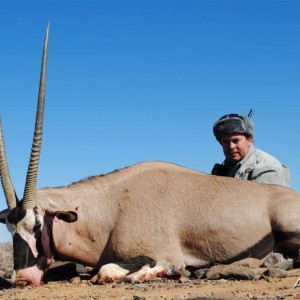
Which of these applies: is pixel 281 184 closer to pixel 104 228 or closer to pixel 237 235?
pixel 237 235

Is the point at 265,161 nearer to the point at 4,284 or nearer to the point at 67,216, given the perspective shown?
the point at 67,216

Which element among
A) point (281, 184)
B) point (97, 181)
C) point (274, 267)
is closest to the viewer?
point (274, 267)

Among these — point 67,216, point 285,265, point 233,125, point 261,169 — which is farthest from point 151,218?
point 233,125

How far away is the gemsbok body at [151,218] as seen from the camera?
833 centimetres

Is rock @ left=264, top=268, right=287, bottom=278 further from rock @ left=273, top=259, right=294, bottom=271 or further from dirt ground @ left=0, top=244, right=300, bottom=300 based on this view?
rock @ left=273, top=259, right=294, bottom=271

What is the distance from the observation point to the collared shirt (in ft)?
33.0

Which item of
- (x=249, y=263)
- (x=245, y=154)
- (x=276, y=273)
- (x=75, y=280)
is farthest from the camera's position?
(x=245, y=154)

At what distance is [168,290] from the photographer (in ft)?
22.6

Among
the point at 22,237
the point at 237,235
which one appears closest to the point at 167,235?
the point at 237,235

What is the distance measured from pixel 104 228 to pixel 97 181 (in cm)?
77

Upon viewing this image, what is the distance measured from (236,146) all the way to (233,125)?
33cm

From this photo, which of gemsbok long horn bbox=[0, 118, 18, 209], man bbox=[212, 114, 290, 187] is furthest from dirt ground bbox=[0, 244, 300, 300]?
man bbox=[212, 114, 290, 187]

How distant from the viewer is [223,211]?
8898 millimetres

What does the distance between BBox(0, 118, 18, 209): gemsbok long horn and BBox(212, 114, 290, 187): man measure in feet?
11.2
